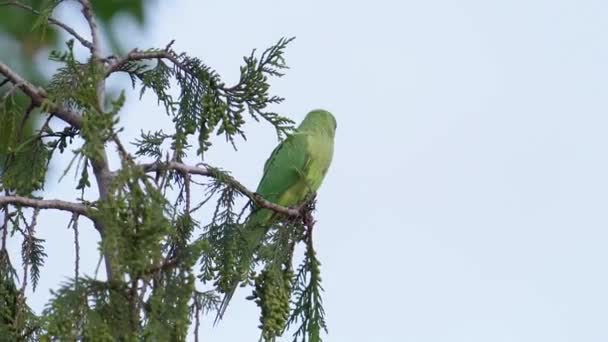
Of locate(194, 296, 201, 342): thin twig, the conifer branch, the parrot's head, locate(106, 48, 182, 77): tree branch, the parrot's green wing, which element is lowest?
locate(194, 296, 201, 342): thin twig

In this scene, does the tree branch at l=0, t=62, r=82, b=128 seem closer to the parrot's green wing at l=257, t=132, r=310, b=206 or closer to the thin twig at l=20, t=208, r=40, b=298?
the thin twig at l=20, t=208, r=40, b=298

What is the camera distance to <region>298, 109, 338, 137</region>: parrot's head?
5367 mm

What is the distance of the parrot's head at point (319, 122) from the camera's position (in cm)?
537

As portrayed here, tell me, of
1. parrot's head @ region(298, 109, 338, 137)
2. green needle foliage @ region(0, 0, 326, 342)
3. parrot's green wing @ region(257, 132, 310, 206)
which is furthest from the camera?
parrot's head @ region(298, 109, 338, 137)

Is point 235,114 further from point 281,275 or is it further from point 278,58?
point 281,275

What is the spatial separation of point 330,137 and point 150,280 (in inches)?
120

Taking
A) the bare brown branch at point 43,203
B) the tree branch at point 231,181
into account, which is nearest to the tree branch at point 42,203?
the bare brown branch at point 43,203

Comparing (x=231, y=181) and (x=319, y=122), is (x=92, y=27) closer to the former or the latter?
(x=231, y=181)

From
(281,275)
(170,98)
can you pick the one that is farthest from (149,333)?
(170,98)

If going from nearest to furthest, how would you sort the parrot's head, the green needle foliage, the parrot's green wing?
the green needle foliage, the parrot's green wing, the parrot's head

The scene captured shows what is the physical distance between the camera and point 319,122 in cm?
545

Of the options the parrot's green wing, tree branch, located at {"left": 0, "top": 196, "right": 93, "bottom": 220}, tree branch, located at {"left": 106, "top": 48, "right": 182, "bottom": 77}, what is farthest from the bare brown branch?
the parrot's green wing

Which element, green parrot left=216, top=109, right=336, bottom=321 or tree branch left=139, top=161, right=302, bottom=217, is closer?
tree branch left=139, top=161, right=302, bottom=217

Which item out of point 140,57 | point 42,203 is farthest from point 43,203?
point 140,57
